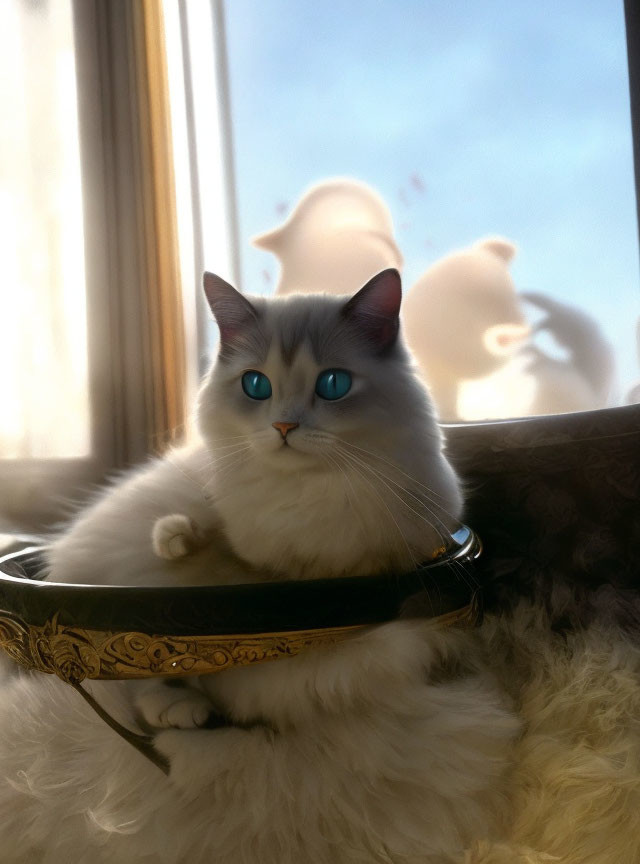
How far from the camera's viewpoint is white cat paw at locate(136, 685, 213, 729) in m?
0.68

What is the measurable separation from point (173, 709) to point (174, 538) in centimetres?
17

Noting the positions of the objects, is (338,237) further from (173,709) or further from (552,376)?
(173,709)

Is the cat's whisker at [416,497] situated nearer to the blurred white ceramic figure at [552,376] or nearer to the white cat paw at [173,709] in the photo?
the white cat paw at [173,709]

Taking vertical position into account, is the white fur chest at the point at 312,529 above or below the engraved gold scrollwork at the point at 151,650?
above

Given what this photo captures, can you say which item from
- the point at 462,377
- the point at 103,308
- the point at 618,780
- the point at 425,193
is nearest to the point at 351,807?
the point at 618,780

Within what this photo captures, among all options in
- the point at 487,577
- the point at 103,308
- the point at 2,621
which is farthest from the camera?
the point at 103,308

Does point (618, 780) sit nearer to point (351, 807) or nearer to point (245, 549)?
point (351, 807)

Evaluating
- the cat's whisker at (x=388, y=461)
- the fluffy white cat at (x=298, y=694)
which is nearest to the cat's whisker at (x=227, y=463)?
the fluffy white cat at (x=298, y=694)

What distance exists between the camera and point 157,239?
2312 mm

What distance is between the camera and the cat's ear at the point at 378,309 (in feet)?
2.56

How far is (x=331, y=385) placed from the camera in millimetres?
747

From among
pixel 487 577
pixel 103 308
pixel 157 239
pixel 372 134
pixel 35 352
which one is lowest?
pixel 487 577

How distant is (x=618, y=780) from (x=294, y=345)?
53 centimetres

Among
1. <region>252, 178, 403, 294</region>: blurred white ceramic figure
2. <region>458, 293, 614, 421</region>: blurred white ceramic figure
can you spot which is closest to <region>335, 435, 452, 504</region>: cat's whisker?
<region>458, 293, 614, 421</region>: blurred white ceramic figure
